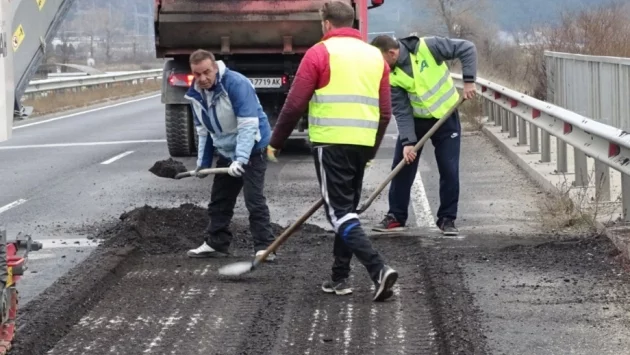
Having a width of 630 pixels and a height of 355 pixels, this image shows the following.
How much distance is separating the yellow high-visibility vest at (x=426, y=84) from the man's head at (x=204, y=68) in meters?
1.90

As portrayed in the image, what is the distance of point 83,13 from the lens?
3546 inches

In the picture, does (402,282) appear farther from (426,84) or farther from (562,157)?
(562,157)

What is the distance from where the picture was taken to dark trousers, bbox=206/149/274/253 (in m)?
8.66

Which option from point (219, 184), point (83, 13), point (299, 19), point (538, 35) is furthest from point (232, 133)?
point (83, 13)

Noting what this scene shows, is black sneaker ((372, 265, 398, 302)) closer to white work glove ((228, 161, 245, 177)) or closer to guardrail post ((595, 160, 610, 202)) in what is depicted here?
white work glove ((228, 161, 245, 177))

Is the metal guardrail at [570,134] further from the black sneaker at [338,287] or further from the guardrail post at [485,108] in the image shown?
the guardrail post at [485,108]

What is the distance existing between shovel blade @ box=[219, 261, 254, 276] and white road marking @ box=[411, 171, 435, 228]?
2.51 meters

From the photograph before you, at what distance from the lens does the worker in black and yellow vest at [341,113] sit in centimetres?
723

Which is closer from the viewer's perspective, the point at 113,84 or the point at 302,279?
the point at 302,279

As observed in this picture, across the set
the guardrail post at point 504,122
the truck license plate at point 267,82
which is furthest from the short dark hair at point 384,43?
the guardrail post at point 504,122

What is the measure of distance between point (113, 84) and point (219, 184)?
111 feet

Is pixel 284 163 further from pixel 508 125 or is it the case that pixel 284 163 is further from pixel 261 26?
pixel 508 125

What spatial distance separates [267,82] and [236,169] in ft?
25.2

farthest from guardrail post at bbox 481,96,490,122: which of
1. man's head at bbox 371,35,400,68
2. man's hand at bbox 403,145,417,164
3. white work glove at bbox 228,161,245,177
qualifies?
white work glove at bbox 228,161,245,177
